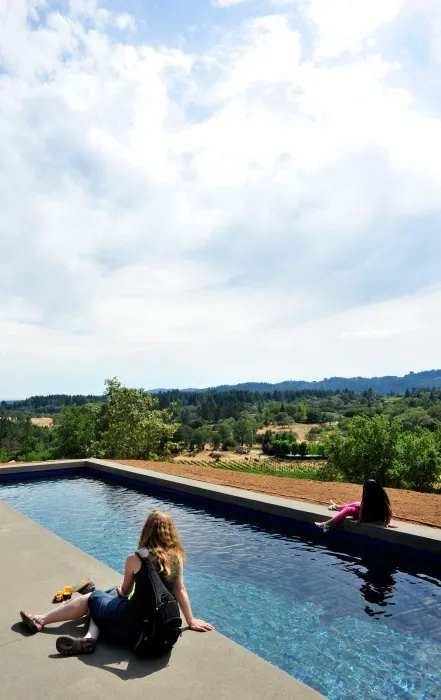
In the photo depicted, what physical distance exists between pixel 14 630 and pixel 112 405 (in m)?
21.7

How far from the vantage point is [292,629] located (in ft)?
16.9

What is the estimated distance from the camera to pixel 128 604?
12.3 feet

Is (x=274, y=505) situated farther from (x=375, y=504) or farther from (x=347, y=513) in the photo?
(x=375, y=504)

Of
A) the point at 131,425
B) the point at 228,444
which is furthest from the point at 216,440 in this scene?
the point at 131,425

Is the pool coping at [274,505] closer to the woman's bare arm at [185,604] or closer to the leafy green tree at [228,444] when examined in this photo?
the woman's bare arm at [185,604]

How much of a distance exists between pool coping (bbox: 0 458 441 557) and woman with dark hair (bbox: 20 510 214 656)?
456 centimetres

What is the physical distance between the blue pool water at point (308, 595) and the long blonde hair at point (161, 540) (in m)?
1.81

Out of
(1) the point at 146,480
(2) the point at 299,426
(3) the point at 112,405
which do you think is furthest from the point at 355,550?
(2) the point at 299,426

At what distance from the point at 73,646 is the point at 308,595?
11.5ft

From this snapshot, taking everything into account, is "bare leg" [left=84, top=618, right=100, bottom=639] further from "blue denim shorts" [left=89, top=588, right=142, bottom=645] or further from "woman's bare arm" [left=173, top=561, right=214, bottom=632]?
"woman's bare arm" [left=173, top=561, right=214, bottom=632]

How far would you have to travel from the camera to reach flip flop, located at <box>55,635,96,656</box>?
145 inches

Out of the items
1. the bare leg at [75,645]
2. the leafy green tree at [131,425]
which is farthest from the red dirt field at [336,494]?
the leafy green tree at [131,425]

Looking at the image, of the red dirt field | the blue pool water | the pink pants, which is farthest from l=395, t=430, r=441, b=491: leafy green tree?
the pink pants

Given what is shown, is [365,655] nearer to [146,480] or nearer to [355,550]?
[355,550]
